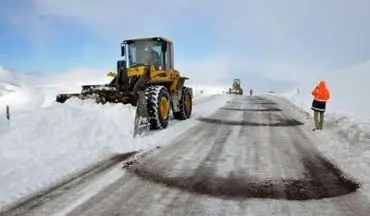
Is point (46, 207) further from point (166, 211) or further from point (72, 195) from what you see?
point (166, 211)

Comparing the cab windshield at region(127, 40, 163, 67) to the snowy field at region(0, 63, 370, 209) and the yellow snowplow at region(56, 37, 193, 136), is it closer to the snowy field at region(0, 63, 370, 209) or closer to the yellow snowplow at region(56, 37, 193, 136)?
the yellow snowplow at region(56, 37, 193, 136)

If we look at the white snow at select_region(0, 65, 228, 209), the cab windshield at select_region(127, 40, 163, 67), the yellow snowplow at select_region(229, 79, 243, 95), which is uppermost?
the cab windshield at select_region(127, 40, 163, 67)

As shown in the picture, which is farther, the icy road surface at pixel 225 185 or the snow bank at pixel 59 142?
the snow bank at pixel 59 142

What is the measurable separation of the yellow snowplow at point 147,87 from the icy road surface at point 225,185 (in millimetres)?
2530

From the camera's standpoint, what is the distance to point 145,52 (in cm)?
1598

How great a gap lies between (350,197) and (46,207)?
4039 millimetres

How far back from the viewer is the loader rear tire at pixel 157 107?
43.7ft

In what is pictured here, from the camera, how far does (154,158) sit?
8.98 metres

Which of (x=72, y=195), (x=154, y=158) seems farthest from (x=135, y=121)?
(x=72, y=195)

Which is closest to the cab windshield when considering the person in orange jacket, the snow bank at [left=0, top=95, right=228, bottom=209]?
the snow bank at [left=0, top=95, right=228, bottom=209]

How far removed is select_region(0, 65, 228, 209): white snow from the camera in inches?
273

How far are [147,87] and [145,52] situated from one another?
188cm

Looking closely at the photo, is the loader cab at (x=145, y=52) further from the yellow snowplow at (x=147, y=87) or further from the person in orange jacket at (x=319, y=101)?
the person in orange jacket at (x=319, y=101)

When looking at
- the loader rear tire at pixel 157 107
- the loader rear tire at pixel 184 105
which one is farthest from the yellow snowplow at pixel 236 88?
the loader rear tire at pixel 157 107
